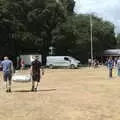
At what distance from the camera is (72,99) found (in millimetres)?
18953

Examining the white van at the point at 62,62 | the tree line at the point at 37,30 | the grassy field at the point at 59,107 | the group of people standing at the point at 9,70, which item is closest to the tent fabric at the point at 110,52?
the tree line at the point at 37,30

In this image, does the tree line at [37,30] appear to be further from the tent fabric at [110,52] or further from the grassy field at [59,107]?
the grassy field at [59,107]

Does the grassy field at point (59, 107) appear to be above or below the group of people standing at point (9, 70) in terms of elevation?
below

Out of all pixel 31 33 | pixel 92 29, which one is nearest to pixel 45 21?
pixel 31 33

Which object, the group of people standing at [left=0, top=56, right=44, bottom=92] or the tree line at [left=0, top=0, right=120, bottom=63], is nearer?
the group of people standing at [left=0, top=56, right=44, bottom=92]

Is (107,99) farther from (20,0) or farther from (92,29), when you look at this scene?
(92,29)

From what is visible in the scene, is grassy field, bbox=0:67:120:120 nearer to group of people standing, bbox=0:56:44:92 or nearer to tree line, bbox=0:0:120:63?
group of people standing, bbox=0:56:44:92

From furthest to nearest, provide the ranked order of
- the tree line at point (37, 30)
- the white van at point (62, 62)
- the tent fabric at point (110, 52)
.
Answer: the tent fabric at point (110, 52)
the tree line at point (37, 30)
the white van at point (62, 62)

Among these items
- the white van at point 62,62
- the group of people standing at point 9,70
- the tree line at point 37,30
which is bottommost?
the white van at point 62,62

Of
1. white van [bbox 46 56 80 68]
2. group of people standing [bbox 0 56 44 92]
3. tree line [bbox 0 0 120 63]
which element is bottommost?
white van [bbox 46 56 80 68]

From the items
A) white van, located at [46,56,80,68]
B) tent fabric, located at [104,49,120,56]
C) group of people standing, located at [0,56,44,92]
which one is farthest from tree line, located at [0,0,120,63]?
group of people standing, located at [0,56,44,92]

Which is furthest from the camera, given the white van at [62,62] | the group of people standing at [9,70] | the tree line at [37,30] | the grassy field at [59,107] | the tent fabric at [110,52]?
the tent fabric at [110,52]

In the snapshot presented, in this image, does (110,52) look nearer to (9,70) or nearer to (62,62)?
(62,62)

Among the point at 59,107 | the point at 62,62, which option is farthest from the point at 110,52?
the point at 59,107
